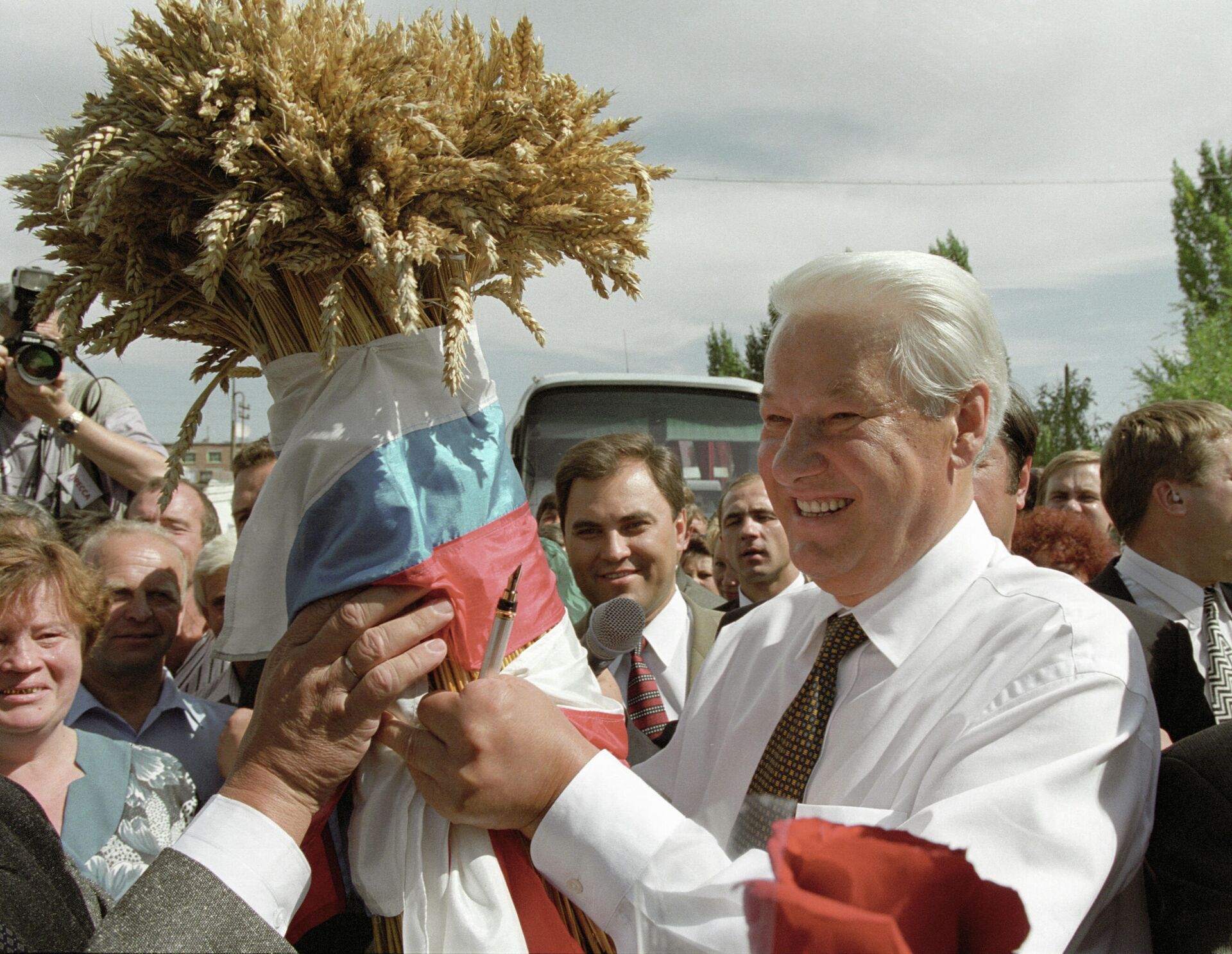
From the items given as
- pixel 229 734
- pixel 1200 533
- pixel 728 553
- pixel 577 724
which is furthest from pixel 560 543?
pixel 577 724

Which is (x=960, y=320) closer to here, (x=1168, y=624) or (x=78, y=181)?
(x=1168, y=624)

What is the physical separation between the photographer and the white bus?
3.03 metres

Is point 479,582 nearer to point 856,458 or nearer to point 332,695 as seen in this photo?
point 332,695

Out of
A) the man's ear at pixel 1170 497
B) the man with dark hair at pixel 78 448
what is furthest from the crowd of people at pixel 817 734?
the man with dark hair at pixel 78 448

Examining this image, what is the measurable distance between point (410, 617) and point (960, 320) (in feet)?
3.44

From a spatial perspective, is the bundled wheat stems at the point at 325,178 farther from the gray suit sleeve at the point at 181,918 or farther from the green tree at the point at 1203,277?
the green tree at the point at 1203,277

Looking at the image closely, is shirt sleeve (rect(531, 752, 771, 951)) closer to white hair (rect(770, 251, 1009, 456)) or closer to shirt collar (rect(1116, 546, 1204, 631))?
white hair (rect(770, 251, 1009, 456))

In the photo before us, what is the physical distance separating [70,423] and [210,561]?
2.44 feet

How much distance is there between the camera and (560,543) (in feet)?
16.2

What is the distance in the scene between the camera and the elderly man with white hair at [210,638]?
12.4 feet

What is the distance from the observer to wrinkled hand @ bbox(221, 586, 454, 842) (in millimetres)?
1558

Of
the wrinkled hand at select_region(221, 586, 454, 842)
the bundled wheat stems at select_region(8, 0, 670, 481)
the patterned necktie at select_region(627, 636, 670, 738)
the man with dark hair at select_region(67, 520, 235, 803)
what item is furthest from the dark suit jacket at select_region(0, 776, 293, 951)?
the patterned necktie at select_region(627, 636, 670, 738)

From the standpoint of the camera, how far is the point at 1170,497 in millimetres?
3219

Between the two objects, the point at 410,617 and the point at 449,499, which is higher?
the point at 449,499
